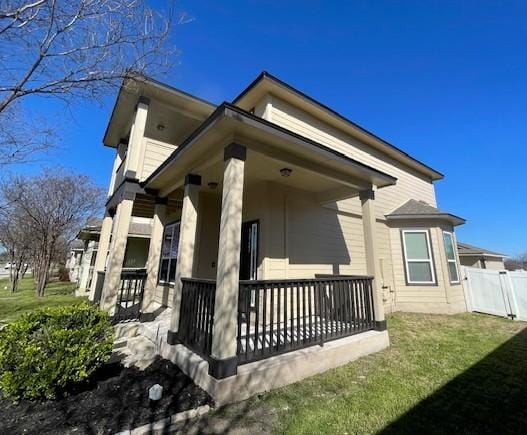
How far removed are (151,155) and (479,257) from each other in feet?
68.6

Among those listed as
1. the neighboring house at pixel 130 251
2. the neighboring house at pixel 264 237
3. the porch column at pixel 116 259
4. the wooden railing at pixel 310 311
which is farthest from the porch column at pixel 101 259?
the neighboring house at pixel 130 251

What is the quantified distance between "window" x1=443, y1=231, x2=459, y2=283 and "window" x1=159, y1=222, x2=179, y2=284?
957 centimetres

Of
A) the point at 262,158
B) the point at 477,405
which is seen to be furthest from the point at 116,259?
the point at 477,405

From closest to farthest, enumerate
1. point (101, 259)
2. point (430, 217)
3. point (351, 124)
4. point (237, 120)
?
point (237, 120), point (101, 259), point (351, 124), point (430, 217)

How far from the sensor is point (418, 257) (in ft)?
29.4

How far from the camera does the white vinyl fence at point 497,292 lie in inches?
316

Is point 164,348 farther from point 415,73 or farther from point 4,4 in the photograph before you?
point 415,73

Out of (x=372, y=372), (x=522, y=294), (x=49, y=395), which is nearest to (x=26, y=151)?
(x=49, y=395)

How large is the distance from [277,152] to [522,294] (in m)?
9.65

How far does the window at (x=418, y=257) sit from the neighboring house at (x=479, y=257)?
9668mm

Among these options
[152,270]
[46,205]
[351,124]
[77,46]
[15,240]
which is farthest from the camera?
[15,240]

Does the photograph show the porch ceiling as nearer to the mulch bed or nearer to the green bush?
the green bush

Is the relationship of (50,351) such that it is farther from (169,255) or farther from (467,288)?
(467,288)

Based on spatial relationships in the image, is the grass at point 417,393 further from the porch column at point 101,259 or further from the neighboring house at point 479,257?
the neighboring house at point 479,257
